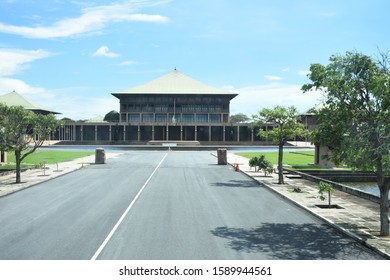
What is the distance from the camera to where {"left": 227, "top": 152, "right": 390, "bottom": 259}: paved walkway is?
1335 cm

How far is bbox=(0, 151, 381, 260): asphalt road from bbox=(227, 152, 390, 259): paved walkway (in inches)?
17.1

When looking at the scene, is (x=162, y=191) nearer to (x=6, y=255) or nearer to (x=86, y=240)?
(x=86, y=240)

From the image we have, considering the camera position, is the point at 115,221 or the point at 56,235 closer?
the point at 56,235

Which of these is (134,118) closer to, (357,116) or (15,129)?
(15,129)

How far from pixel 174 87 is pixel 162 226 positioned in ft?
352

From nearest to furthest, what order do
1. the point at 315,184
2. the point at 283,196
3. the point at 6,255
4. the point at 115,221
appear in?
1. the point at 6,255
2. the point at 115,221
3. the point at 283,196
4. the point at 315,184

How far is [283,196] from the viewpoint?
22.5 m

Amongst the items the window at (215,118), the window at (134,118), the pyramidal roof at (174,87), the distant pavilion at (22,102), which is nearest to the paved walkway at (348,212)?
the window at (215,118)

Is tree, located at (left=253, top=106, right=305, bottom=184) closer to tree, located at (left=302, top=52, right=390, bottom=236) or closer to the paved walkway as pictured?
the paved walkway

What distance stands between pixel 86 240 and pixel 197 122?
338ft

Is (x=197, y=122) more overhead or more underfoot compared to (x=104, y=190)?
more overhead

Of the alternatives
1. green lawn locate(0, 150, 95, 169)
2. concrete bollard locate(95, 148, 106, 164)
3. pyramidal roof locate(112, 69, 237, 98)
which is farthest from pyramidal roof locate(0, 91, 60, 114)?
concrete bollard locate(95, 148, 106, 164)
